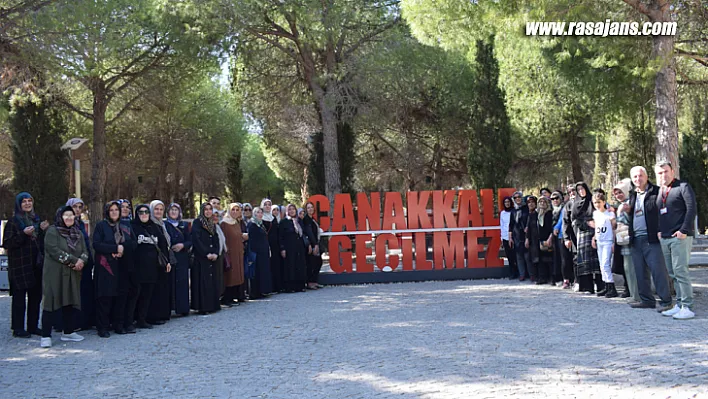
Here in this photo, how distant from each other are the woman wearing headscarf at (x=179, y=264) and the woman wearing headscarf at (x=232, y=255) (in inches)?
36.1

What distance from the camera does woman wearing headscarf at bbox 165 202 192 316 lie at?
27.8 feet

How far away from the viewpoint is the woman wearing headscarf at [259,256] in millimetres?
10469

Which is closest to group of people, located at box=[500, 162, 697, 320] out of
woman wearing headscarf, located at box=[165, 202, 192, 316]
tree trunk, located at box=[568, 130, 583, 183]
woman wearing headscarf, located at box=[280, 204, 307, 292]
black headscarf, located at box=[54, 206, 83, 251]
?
woman wearing headscarf, located at box=[280, 204, 307, 292]

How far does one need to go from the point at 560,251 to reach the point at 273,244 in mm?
4970

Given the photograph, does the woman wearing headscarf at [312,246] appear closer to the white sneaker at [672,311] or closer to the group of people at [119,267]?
the group of people at [119,267]

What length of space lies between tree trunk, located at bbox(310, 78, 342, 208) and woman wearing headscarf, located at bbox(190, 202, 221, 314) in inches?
315

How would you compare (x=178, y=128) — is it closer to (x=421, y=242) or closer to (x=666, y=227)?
(x=421, y=242)

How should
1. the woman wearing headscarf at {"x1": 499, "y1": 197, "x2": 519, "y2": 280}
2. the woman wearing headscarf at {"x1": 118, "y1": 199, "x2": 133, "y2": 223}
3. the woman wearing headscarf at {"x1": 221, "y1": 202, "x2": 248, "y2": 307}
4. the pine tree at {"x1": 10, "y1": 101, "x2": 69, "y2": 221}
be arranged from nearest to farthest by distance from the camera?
1. the woman wearing headscarf at {"x1": 118, "y1": 199, "x2": 133, "y2": 223}
2. the woman wearing headscarf at {"x1": 221, "y1": 202, "x2": 248, "y2": 307}
3. the woman wearing headscarf at {"x1": 499, "y1": 197, "x2": 519, "y2": 280}
4. the pine tree at {"x1": 10, "y1": 101, "x2": 69, "y2": 221}

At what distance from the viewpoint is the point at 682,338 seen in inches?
235

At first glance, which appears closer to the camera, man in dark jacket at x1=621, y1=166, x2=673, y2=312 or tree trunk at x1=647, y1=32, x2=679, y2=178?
man in dark jacket at x1=621, y1=166, x2=673, y2=312

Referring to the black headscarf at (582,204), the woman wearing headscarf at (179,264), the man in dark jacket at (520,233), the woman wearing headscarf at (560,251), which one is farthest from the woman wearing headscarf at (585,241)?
the woman wearing headscarf at (179,264)

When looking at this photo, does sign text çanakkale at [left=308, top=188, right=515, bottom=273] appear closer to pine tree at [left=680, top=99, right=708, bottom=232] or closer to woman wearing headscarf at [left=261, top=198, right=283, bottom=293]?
woman wearing headscarf at [left=261, top=198, right=283, bottom=293]

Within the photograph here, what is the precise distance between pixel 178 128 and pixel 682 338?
23.2 meters

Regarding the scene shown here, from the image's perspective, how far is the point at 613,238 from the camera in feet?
29.1
